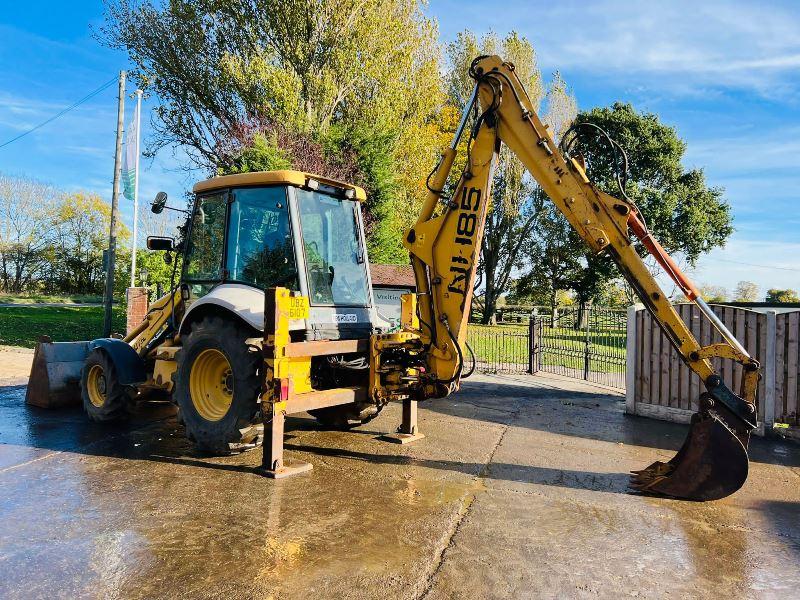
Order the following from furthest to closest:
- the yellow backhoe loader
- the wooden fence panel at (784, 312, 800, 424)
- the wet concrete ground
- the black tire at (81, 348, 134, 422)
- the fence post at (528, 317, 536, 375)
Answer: the fence post at (528, 317, 536, 375), the wooden fence panel at (784, 312, 800, 424), the black tire at (81, 348, 134, 422), the yellow backhoe loader, the wet concrete ground

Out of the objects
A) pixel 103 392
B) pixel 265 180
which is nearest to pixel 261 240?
pixel 265 180

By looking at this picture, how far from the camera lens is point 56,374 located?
25.7ft

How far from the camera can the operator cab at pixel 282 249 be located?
558cm

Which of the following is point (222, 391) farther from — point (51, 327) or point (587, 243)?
point (51, 327)

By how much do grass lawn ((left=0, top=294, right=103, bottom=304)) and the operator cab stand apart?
32.7 meters

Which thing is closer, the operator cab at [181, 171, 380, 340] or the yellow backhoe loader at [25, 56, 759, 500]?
the yellow backhoe loader at [25, 56, 759, 500]

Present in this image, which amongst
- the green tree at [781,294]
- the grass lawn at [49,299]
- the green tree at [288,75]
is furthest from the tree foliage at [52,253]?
the green tree at [781,294]

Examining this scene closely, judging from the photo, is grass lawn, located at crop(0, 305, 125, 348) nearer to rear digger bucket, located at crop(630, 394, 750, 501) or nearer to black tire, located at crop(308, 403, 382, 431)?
black tire, located at crop(308, 403, 382, 431)

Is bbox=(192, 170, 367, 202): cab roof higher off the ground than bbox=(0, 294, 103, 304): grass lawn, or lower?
higher

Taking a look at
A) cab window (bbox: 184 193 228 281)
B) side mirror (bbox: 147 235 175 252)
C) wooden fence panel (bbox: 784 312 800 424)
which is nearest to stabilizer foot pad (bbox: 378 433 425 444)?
cab window (bbox: 184 193 228 281)

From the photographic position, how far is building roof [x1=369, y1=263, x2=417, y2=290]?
1254 cm

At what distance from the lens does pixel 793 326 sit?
6.95 meters

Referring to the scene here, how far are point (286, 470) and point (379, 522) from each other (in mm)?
1369

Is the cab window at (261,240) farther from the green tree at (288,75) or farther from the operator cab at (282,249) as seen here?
the green tree at (288,75)
